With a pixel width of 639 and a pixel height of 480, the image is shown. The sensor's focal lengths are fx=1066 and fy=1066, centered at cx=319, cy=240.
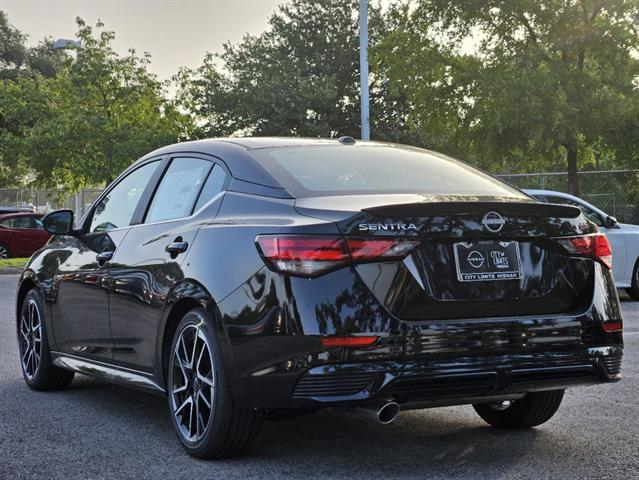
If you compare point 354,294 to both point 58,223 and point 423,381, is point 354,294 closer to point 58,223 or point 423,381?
point 423,381

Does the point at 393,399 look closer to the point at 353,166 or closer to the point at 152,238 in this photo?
the point at 353,166

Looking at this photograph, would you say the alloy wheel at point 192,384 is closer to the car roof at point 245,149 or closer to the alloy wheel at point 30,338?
the car roof at point 245,149

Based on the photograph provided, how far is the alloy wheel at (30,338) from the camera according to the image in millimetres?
7488

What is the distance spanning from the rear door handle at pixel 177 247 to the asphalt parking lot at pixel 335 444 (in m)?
1.00

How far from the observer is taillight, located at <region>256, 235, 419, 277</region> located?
4480 mm

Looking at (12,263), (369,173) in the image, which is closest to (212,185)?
(369,173)

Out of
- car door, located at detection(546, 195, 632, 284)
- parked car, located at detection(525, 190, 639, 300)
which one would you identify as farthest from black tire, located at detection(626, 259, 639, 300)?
car door, located at detection(546, 195, 632, 284)

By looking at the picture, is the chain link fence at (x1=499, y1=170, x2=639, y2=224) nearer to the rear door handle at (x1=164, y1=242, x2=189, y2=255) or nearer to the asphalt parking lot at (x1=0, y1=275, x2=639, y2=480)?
the asphalt parking lot at (x1=0, y1=275, x2=639, y2=480)

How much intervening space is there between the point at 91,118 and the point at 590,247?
110 ft

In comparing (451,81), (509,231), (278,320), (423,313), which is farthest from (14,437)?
(451,81)

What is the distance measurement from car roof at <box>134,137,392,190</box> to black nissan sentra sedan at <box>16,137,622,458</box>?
0.05ft

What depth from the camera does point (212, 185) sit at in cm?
555

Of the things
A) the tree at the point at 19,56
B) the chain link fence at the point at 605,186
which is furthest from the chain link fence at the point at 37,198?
the chain link fence at the point at 605,186

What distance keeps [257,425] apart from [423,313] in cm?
98
